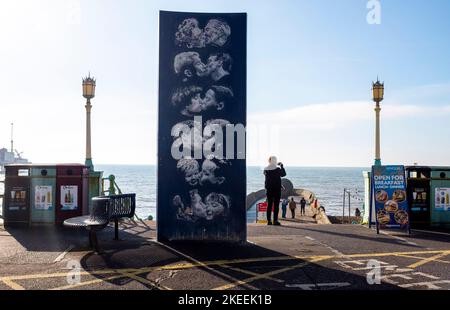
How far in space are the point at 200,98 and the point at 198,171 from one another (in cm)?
160

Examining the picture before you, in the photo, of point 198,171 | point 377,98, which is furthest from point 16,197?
point 377,98

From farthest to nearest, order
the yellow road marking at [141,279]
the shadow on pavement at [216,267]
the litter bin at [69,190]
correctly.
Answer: the litter bin at [69,190] → the shadow on pavement at [216,267] → the yellow road marking at [141,279]

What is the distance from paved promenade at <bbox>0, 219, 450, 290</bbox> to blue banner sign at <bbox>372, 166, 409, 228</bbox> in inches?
16.5

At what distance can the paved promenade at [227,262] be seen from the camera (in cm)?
577

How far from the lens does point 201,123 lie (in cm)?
877

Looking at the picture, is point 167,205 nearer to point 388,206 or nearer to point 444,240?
point 388,206

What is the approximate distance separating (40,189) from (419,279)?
9613 millimetres

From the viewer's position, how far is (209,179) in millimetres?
8789

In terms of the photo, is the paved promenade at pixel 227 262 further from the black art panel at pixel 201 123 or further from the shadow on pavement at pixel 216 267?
the black art panel at pixel 201 123

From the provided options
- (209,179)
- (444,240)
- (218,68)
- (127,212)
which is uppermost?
(218,68)

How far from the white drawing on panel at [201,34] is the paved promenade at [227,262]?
4.36 m

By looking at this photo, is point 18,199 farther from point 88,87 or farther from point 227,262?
point 227,262

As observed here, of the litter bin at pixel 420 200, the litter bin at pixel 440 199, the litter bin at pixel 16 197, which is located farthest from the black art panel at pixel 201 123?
the litter bin at pixel 440 199

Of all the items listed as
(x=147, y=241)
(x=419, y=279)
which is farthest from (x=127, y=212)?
(x=419, y=279)
